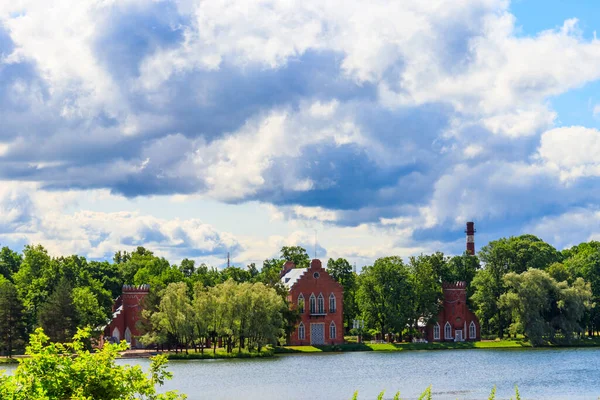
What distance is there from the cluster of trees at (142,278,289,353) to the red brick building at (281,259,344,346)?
14.1m

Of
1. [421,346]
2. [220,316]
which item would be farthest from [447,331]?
[220,316]

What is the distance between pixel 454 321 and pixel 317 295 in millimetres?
14495

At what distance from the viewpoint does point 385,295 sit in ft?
280

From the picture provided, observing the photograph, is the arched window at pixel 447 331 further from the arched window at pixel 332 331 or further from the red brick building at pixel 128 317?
the red brick building at pixel 128 317

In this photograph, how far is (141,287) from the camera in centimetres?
8631

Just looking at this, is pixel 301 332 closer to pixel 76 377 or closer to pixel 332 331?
pixel 332 331

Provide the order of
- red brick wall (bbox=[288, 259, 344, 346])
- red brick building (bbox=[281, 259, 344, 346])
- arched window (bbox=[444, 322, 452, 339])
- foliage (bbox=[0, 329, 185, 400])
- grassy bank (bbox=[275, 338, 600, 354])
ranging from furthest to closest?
arched window (bbox=[444, 322, 452, 339]) → red brick wall (bbox=[288, 259, 344, 346]) → red brick building (bbox=[281, 259, 344, 346]) → grassy bank (bbox=[275, 338, 600, 354]) → foliage (bbox=[0, 329, 185, 400])

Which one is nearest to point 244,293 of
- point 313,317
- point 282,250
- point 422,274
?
point 313,317

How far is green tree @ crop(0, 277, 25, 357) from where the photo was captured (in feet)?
229

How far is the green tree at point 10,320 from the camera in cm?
6988

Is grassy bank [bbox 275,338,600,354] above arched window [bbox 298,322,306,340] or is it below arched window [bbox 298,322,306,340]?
below

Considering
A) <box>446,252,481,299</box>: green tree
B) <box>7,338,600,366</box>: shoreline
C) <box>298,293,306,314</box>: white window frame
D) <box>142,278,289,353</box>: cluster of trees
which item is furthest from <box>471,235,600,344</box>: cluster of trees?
<box>142,278,289,353</box>: cluster of trees

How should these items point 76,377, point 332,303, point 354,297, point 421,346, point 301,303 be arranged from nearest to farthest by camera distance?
point 76,377 → point 421,346 → point 301,303 → point 332,303 → point 354,297

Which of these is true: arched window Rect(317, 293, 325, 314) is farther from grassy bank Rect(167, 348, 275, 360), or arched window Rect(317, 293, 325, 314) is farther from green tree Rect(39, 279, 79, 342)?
green tree Rect(39, 279, 79, 342)
